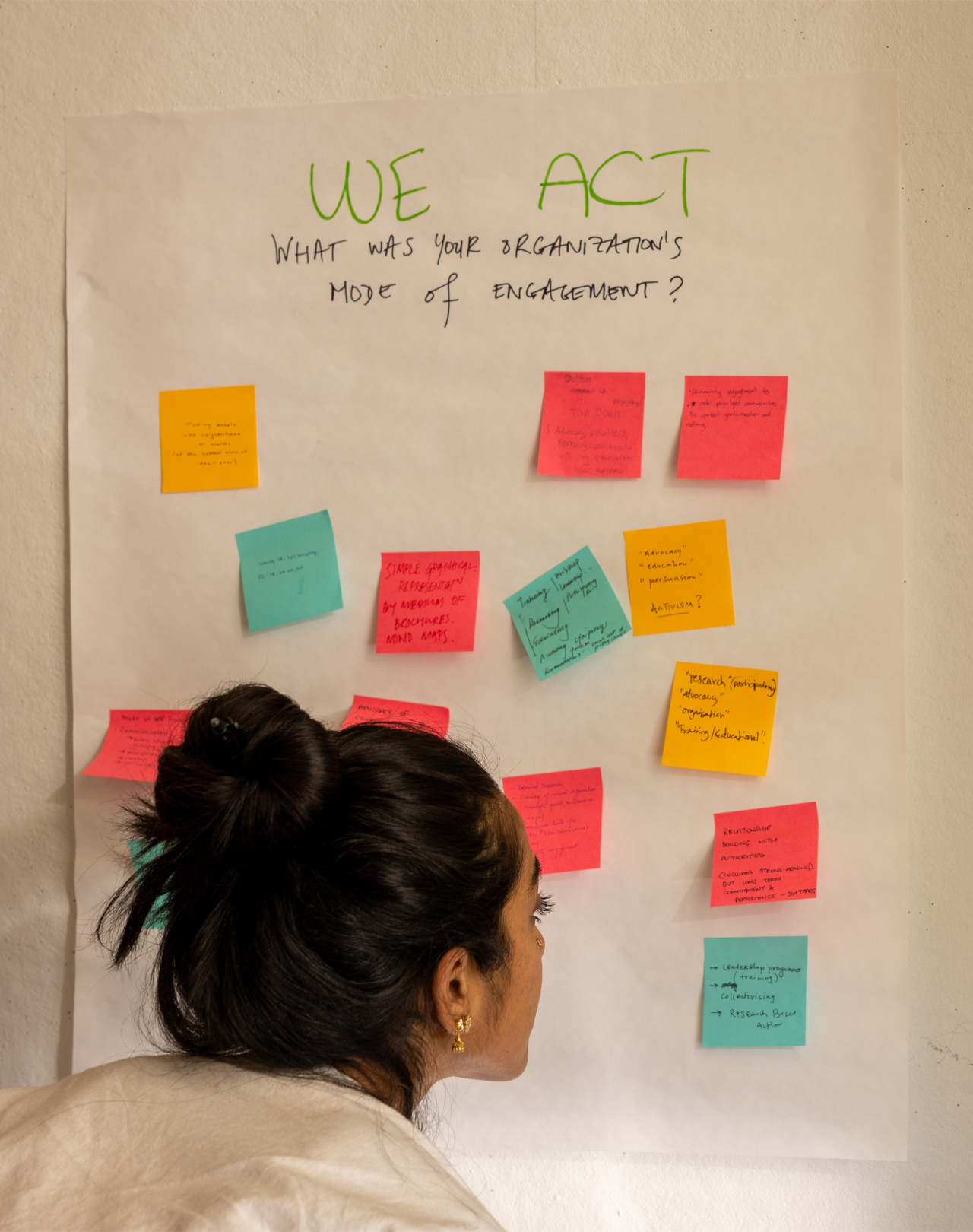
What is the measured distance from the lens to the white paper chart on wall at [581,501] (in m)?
1.05

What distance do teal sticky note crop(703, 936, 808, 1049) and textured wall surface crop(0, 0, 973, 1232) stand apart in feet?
0.47

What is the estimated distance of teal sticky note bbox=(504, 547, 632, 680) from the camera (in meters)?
1.09

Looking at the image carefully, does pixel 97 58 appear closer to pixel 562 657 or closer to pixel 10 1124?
pixel 562 657

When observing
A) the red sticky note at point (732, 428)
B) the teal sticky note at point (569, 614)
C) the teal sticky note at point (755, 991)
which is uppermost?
the red sticky note at point (732, 428)

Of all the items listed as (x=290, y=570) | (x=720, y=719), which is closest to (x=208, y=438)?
(x=290, y=570)

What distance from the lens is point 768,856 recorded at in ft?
3.51

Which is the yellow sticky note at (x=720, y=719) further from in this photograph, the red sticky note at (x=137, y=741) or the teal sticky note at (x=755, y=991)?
the red sticky note at (x=137, y=741)

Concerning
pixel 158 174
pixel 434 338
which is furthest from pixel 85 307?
pixel 434 338

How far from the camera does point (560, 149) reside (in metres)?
1.08

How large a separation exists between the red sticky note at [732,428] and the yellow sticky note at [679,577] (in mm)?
68

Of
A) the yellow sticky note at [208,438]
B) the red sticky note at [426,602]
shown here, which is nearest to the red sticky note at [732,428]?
the red sticky note at [426,602]

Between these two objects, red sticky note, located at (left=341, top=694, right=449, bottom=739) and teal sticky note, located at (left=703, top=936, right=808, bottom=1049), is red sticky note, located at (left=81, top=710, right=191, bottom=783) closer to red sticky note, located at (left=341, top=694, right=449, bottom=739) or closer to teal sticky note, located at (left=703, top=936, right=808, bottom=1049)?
red sticky note, located at (left=341, top=694, right=449, bottom=739)

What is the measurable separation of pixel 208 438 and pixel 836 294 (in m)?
0.76

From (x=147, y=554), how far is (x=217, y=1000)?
620mm
